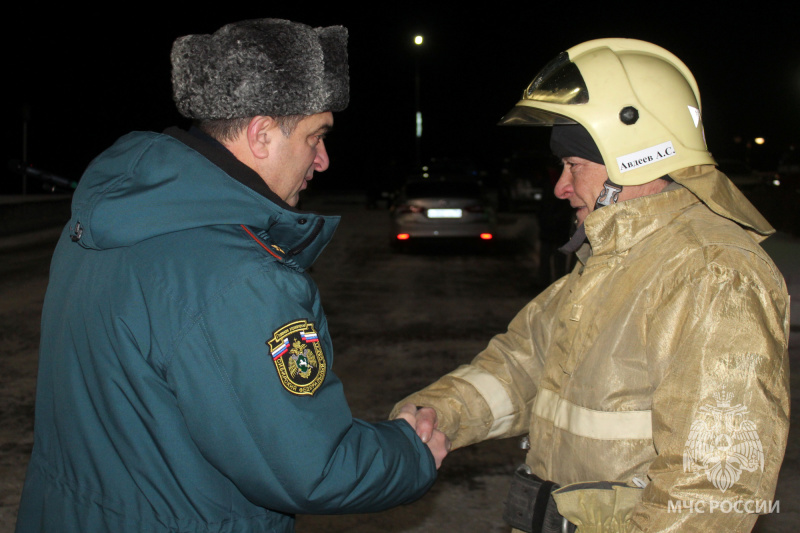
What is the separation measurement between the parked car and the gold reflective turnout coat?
12460mm

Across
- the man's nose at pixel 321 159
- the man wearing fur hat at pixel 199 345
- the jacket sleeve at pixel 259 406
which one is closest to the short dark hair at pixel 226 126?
the man wearing fur hat at pixel 199 345

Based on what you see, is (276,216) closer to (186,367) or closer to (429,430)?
(186,367)

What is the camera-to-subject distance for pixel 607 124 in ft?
7.48

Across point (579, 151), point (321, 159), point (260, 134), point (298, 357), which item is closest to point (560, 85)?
point (579, 151)

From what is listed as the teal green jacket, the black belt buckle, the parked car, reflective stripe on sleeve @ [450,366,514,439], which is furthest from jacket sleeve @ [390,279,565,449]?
the parked car

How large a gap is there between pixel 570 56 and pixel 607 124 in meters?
0.29

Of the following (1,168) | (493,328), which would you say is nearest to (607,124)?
(493,328)

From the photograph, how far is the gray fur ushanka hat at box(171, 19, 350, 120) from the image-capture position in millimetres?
1860

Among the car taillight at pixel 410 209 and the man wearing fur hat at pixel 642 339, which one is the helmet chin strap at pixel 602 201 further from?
the car taillight at pixel 410 209

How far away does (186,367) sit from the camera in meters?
1.69

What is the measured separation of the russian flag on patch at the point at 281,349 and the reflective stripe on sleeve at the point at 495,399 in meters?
1.11

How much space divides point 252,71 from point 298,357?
693mm

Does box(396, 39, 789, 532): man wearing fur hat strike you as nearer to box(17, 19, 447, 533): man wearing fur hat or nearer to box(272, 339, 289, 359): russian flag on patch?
box(17, 19, 447, 533): man wearing fur hat

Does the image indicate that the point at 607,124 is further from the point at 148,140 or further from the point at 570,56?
the point at 148,140
